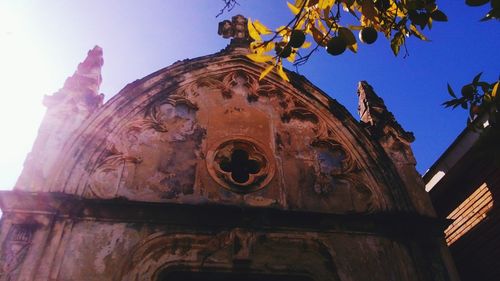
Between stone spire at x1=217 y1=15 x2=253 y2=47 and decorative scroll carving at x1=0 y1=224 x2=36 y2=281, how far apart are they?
5266 millimetres

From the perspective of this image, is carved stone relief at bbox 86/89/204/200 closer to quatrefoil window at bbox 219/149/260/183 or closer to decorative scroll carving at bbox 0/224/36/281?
quatrefoil window at bbox 219/149/260/183

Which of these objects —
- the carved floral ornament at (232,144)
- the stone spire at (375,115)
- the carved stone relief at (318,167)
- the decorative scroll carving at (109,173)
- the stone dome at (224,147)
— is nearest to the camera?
the decorative scroll carving at (109,173)

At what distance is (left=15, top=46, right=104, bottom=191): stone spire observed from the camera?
19.2ft

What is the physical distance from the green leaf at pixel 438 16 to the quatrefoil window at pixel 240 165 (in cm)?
400

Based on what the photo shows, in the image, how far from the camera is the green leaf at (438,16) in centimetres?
301

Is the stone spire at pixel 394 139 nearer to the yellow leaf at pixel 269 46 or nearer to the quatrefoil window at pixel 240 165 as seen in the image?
the quatrefoil window at pixel 240 165

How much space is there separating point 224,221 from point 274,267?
92 centimetres

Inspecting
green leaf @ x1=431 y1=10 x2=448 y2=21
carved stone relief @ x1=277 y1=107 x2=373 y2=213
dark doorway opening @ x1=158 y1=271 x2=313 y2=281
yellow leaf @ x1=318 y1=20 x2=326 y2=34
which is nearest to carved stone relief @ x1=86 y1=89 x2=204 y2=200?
dark doorway opening @ x1=158 y1=271 x2=313 y2=281

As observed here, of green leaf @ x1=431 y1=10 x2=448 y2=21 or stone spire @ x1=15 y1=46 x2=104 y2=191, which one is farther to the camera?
stone spire @ x1=15 y1=46 x2=104 y2=191

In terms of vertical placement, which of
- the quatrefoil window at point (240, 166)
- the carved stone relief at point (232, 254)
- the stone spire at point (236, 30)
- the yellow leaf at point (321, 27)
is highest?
the stone spire at point (236, 30)

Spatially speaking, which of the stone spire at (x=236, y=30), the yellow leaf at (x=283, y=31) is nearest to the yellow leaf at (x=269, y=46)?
the yellow leaf at (x=283, y=31)

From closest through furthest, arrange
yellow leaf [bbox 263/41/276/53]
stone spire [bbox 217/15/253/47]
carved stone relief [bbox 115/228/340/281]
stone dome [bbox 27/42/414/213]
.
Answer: yellow leaf [bbox 263/41/276/53] < carved stone relief [bbox 115/228/340/281] < stone dome [bbox 27/42/414/213] < stone spire [bbox 217/15/253/47]

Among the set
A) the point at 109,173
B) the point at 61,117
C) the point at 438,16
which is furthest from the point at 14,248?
the point at 438,16

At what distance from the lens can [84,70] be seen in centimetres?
748
